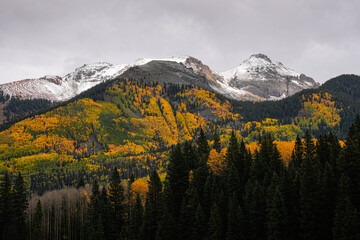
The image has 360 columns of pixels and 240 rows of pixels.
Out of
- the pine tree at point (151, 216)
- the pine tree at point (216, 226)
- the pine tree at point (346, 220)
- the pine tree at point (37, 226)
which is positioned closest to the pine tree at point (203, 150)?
the pine tree at point (151, 216)

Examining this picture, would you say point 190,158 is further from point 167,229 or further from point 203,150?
point 167,229

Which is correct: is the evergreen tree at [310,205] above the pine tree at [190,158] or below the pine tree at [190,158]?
below

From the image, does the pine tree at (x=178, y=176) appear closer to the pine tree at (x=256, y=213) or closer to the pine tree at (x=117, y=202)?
the pine tree at (x=117, y=202)

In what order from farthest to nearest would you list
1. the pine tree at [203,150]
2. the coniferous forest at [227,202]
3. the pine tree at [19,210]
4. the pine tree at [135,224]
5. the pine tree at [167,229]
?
Answer: the pine tree at [203,150] → the pine tree at [19,210] → the pine tree at [135,224] → the pine tree at [167,229] → the coniferous forest at [227,202]

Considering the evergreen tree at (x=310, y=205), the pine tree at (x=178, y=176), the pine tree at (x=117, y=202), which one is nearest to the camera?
the evergreen tree at (x=310, y=205)

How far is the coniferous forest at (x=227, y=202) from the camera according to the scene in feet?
206

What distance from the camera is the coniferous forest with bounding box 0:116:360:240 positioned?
6278cm

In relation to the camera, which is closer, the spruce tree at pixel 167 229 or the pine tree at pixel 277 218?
the pine tree at pixel 277 218

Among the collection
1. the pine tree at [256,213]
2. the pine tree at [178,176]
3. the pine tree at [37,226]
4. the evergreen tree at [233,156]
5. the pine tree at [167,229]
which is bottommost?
the pine tree at [37,226]

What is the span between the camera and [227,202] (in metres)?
78.9

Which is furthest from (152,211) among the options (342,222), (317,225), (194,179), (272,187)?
(342,222)

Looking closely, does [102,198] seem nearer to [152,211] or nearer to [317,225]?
[152,211]

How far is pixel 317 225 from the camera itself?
6119 centimetres

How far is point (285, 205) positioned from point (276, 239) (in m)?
8.65
